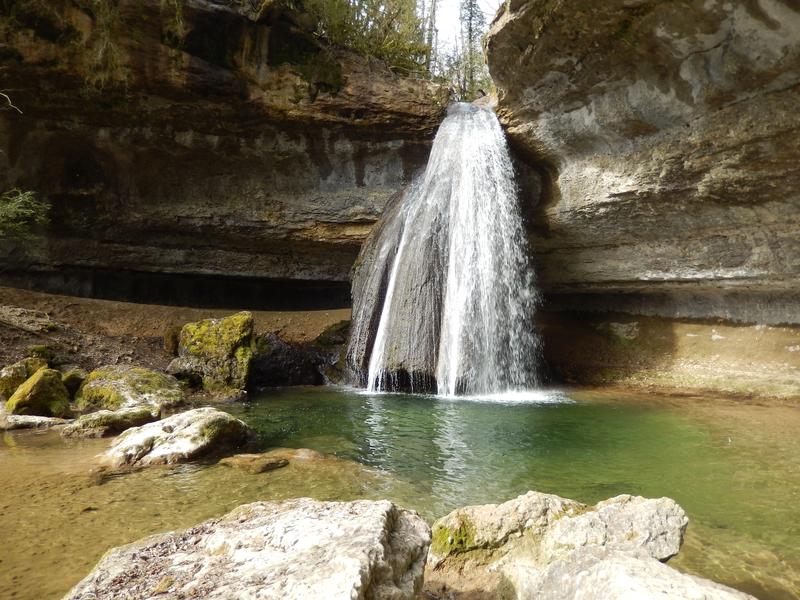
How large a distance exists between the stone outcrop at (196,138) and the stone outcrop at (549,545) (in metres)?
10.4

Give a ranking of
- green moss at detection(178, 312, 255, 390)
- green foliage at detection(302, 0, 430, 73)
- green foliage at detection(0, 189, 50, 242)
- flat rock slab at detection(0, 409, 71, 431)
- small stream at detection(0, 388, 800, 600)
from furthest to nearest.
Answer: green foliage at detection(302, 0, 430, 73) → green foliage at detection(0, 189, 50, 242) → green moss at detection(178, 312, 255, 390) → flat rock slab at detection(0, 409, 71, 431) → small stream at detection(0, 388, 800, 600)

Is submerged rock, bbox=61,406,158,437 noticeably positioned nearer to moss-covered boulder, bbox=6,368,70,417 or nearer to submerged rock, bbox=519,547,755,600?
moss-covered boulder, bbox=6,368,70,417

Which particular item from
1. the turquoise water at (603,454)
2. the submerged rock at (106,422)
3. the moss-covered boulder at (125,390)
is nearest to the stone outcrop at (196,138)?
the moss-covered boulder at (125,390)

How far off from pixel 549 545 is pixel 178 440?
3166 mm

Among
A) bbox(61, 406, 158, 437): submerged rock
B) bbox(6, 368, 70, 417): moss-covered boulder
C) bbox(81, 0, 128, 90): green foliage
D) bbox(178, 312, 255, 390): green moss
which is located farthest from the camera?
bbox(81, 0, 128, 90): green foliage

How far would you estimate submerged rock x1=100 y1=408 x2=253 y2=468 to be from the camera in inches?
156

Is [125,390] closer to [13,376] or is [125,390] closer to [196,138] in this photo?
[13,376]

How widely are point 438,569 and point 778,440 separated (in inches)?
172

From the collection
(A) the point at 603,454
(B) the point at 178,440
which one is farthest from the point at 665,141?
(B) the point at 178,440

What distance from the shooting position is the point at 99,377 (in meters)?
6.64

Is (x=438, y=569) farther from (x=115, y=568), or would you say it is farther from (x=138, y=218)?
(x=138, y=218)

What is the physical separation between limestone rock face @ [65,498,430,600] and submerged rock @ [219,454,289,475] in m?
1.99

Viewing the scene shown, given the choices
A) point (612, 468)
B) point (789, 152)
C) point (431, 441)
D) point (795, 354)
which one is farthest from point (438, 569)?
point (795, 354)

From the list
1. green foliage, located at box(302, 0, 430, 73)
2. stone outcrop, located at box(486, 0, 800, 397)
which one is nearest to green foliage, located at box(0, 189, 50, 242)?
green foliage, located at box(302, 0, 430, 73)
